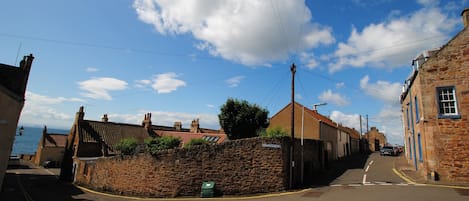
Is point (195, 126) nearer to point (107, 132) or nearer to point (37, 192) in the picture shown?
point (107, 132)

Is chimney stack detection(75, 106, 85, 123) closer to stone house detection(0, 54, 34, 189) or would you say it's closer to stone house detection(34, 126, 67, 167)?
stone house detection(0, 54, 34, 189)

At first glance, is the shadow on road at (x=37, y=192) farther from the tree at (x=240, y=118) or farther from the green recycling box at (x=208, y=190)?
the tree at (x=240, y=118)

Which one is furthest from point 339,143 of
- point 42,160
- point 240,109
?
point 42,160

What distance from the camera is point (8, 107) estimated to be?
1709cm

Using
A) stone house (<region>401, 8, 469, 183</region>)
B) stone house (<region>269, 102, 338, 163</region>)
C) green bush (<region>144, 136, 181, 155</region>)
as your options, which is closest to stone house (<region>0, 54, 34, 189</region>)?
green bush (<region>144, 136, 181, 155</region>)

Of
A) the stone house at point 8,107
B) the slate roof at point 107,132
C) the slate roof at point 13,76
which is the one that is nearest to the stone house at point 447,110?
the stone house at point 8,107

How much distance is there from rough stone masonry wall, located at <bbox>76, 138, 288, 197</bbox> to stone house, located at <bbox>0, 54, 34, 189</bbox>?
29.1ft

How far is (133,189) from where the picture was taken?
65.2 ft

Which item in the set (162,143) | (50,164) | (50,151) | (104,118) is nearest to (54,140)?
(50,151)

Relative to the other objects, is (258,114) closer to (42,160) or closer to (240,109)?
(240,109)

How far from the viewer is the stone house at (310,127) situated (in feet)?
90.4

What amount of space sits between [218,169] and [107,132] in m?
28.3

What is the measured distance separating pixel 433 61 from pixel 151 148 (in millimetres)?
19922

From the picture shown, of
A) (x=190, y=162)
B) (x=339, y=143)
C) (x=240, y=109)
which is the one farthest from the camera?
(x=339, y=143)
